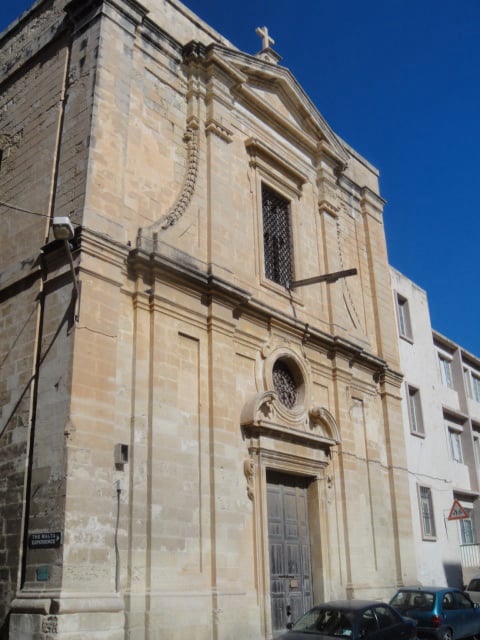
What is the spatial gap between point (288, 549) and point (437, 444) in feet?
28.5

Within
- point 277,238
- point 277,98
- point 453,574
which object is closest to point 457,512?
point 453,574

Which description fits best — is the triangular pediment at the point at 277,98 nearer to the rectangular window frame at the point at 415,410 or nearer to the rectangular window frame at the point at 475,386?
the rectangular window frame at the point at 415,410

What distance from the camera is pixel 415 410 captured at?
66.7 ft

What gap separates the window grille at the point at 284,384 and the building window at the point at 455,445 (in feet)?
37.1

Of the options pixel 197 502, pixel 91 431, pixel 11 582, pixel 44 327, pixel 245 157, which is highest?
pixel 245 157

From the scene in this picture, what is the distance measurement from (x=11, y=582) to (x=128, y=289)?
4684 mm

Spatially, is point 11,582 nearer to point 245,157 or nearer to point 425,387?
point 245,157

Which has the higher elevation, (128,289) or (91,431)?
(128,289)

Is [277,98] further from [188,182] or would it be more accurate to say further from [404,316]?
[404,316]

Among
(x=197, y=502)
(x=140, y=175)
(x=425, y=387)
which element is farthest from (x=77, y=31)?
(x=425, y=387)

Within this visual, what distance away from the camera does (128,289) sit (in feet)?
38.3

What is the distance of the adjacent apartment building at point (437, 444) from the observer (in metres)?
18.6

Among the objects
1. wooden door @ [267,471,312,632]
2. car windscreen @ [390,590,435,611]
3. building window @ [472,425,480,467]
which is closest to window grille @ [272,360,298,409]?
wooden door @ [267,471,312,632]

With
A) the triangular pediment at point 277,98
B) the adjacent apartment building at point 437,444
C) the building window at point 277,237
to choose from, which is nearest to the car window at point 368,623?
the building window at point 277,237
